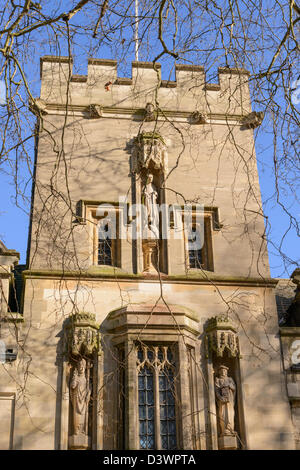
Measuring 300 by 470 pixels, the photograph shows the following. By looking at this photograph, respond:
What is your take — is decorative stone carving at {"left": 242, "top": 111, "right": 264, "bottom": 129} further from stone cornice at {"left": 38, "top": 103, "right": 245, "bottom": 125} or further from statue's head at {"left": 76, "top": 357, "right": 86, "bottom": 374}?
statue's head at {"left": 76, "top": 357, "right": 86, "bottom": 374}

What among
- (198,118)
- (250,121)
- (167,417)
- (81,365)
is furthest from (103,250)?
(250,121)

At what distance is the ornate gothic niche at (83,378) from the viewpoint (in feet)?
33.1

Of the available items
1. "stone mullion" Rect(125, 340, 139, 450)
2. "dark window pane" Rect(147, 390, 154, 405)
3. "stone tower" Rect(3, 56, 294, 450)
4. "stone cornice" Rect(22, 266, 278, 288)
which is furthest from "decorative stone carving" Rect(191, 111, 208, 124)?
"dark window pane" Rect(147, 390, 154, 405)

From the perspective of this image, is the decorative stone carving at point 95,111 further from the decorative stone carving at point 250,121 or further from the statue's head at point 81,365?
the statue's head at point 81,365

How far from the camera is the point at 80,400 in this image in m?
10.2

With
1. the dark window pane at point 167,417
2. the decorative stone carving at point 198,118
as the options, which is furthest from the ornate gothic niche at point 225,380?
the decorative stone carving at point 198,118

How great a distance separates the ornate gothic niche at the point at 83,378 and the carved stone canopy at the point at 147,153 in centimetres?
304

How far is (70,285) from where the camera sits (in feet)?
36.4

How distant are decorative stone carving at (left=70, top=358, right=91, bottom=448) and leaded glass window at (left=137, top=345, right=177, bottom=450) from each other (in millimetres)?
761

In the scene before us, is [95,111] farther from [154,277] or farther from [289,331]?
[289,331]
